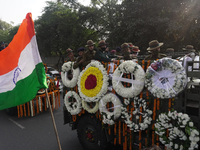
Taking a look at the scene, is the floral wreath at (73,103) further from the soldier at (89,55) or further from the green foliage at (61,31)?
the green foliage at (61,31)

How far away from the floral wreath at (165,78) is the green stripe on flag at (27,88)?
1779mm

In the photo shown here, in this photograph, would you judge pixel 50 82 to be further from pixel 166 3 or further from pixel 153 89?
pixel 166 3

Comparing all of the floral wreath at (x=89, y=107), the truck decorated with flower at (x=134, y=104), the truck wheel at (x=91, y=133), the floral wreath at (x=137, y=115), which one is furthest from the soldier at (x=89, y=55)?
the floral wreath at (x=137, y=115)

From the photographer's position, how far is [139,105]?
329 centimetres

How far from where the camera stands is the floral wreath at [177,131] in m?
2.64

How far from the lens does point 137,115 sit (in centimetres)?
334

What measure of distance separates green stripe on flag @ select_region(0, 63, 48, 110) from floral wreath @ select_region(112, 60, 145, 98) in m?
1.36

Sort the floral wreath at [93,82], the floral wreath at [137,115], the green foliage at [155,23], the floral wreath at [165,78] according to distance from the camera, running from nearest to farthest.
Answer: the floral wreath at [165,78] → the floral wreath at [137,115] → the floral wreath at [93,82] → the green foliage at [155,23]

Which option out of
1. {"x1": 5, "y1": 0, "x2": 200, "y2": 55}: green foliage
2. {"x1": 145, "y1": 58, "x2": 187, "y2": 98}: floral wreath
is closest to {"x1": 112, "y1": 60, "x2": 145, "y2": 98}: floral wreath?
{"x1": 145, "y1": 58, "x2": 187, "y2": 98}: floral wreath

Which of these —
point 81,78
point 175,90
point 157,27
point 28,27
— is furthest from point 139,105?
point 157,27

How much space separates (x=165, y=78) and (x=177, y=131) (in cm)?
84

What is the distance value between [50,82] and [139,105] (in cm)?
532

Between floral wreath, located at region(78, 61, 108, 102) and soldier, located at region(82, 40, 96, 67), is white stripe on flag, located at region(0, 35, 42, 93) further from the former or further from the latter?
soldier, located at region(82, 40, 96, 67)

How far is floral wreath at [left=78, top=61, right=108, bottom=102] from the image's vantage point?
3852mm
